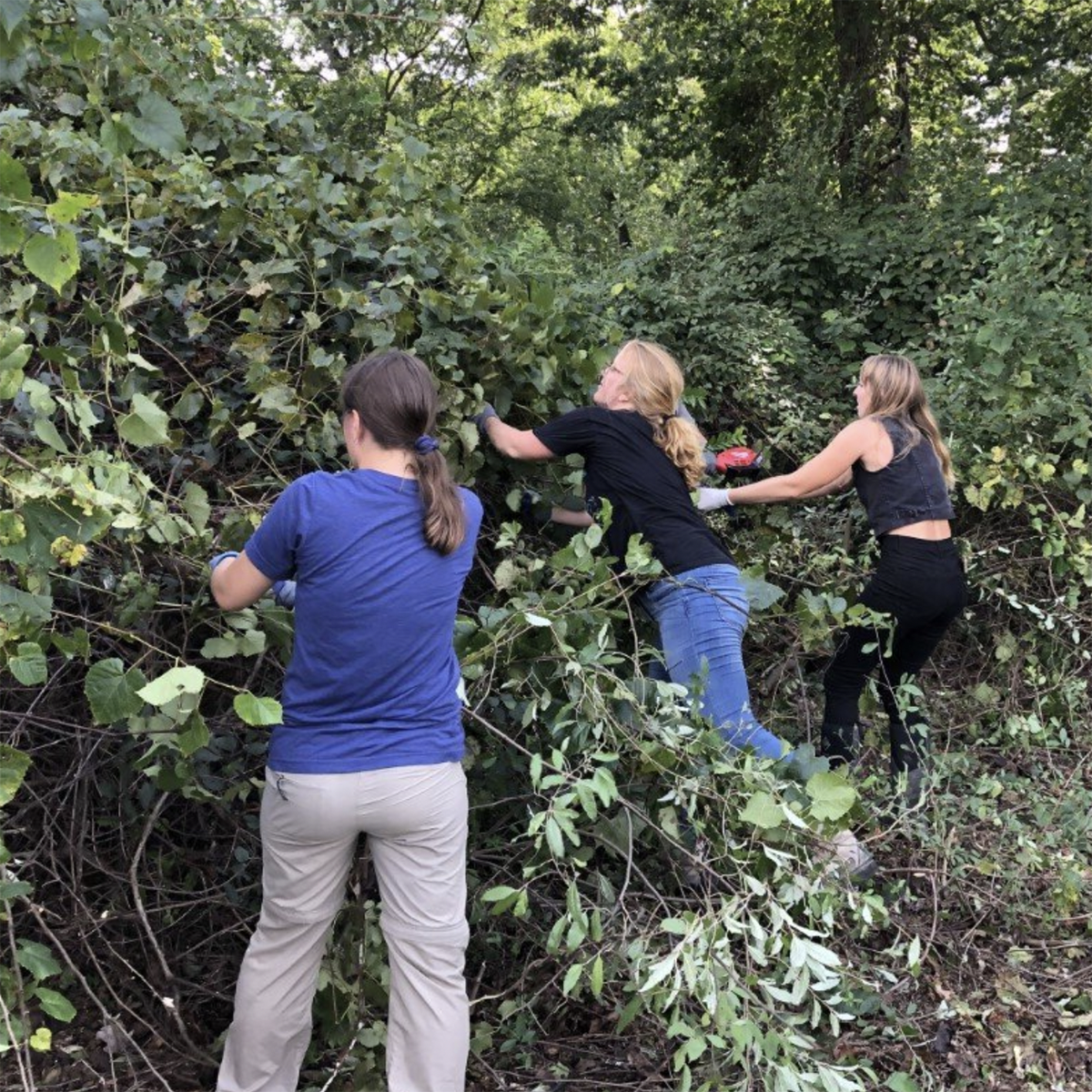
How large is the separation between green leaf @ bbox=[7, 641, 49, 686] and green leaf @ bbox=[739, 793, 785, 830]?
4.79 ft

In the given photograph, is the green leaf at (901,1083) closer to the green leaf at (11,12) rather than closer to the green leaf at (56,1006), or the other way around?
the green leaf at (56,1006)

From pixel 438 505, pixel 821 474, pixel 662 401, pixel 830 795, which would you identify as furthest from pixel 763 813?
pixel 821 474

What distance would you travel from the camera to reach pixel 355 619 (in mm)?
2059

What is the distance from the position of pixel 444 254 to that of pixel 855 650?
6.58 ft

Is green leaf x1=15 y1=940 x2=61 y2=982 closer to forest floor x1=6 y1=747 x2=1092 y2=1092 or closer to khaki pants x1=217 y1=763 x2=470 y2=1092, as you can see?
forest floor x1=6 y1=747 x2=1092 y2=1092

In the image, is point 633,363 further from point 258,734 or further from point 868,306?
point 868,306

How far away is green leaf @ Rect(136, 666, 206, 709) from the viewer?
1690 mm

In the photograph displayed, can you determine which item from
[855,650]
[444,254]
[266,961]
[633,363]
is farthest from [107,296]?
[855,650]

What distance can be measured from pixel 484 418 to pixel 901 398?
1548 millimetres

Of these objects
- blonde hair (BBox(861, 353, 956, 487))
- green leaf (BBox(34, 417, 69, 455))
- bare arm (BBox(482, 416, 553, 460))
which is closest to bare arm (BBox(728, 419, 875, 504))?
blonde hair (BBox(861, 353, 956, 487))

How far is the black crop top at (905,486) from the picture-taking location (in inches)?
140

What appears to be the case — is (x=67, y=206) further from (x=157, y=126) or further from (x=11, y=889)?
(x=11, y=889)

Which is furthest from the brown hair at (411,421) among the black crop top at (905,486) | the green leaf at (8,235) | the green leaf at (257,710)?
the black crop top at (905,486)

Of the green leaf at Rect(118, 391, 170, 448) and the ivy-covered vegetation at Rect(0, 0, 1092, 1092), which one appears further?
the ivy-covered vegetation at Rect(0, 0, 1092, 1092)
